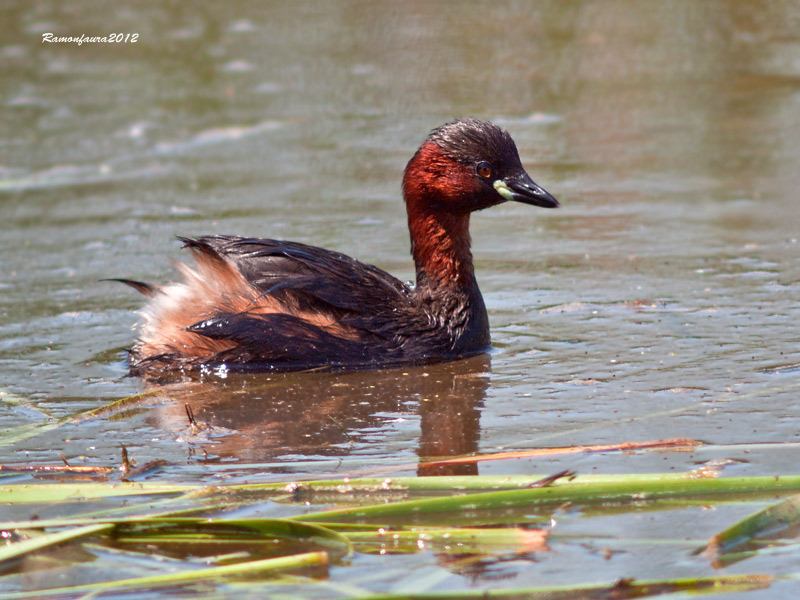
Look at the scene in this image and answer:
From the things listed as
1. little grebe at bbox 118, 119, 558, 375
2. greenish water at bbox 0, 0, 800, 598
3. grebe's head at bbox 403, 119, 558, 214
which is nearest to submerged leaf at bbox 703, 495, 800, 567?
greenish water at bbox 0, 0, 800, 598

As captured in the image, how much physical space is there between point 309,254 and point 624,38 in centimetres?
867

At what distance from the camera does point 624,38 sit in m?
13.5

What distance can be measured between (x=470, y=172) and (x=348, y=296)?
91 centimetres

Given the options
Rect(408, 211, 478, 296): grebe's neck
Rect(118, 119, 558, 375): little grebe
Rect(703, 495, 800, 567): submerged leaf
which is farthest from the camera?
Rect(408, 211, 478, 296): grebe's neck

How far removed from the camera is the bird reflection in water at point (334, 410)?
462 centimetres

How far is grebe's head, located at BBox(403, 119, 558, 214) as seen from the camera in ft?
19.7

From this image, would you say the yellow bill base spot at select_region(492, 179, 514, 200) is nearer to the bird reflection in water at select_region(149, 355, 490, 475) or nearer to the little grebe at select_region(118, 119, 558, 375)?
the little grebe at select_region(118, 119, 558, 375)

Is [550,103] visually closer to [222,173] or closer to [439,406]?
[222,173]

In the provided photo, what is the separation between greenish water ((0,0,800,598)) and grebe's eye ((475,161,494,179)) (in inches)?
34.1

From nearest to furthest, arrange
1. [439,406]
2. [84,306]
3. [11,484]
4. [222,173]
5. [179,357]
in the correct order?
[11,484] → [439,406] → [179,357] → [84,306] → [222,173]

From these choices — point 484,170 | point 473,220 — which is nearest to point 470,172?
point 484,170

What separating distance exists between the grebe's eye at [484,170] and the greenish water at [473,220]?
34.1 inches

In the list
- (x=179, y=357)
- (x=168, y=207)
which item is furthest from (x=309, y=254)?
(x=168, y=207)

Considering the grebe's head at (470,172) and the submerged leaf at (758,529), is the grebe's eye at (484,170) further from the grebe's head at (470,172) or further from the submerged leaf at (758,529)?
the submerged leaf at (758,529)
